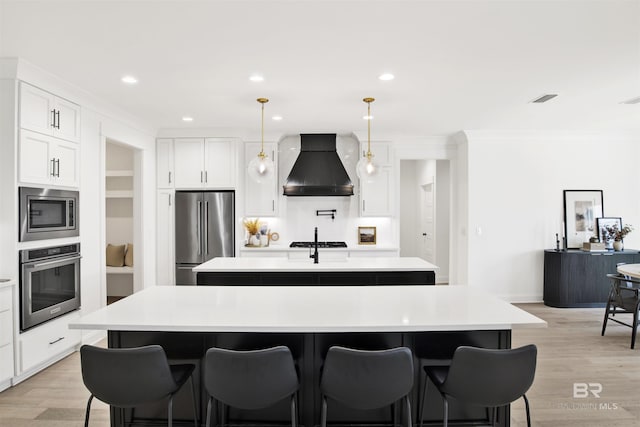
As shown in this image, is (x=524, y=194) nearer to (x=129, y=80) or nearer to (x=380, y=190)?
(x=380, y=190)

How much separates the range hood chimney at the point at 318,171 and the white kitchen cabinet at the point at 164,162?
1.67 meters

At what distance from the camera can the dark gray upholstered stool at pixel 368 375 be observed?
5.87 feet

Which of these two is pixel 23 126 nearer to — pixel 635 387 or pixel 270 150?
pixel 270 150

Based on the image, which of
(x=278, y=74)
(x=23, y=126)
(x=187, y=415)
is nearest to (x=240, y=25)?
(x=278, y=74)

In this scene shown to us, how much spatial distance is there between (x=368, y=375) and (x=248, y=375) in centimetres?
54

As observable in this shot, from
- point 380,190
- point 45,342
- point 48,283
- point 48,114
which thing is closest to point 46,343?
point 45,342

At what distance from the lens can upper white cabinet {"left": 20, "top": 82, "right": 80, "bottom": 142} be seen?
3217 mm

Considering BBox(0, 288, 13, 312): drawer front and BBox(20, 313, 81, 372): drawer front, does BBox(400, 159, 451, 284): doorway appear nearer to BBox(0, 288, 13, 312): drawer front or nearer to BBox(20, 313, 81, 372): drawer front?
BBox(20, 313, 81, 372): drawer front

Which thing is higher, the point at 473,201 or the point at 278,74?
the point at 278,74

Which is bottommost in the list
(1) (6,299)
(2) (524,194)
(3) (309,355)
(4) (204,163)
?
(3) (309,355)

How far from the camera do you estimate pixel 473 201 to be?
5934 mm

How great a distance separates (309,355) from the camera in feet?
7.22

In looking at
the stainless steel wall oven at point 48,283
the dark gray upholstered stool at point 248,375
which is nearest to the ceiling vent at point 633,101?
the dark gray upholstered stool at point 248,375

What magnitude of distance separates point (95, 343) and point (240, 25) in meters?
3.57
